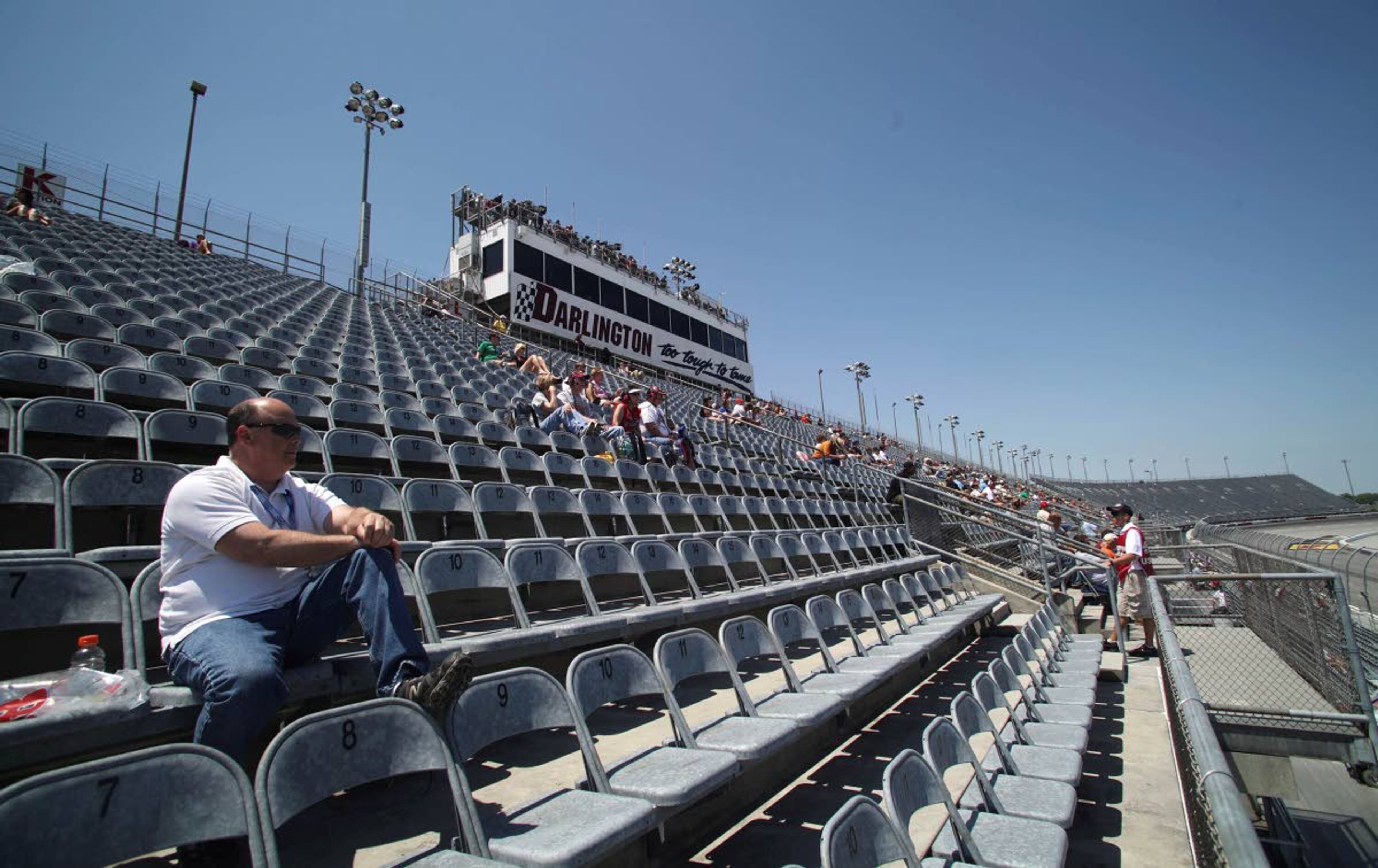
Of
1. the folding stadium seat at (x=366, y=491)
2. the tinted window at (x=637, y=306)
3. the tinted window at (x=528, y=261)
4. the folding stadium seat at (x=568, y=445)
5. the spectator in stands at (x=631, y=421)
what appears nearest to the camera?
the folding stadium seat at (x=366, y=491)

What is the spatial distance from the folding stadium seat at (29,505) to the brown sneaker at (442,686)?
1.40 m

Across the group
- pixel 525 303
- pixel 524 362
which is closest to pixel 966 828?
pixel 524 362

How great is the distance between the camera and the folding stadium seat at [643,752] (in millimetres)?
1972

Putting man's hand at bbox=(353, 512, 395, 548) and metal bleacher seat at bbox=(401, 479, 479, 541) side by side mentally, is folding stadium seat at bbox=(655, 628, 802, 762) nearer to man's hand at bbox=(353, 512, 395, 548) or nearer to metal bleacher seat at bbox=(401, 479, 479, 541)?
man's hand at bbox=(353, 512, 395, 548)

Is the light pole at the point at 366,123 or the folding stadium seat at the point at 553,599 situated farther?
the light pole at the point at 366,123

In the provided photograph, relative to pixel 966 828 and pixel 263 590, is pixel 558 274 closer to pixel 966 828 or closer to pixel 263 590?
pixel 263 590

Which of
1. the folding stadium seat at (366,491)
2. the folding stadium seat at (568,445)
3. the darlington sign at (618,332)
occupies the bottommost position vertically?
the folding stadium seat at (366,491)

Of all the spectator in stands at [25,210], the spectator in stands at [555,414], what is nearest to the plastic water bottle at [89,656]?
the spectator in stands at [555,414]

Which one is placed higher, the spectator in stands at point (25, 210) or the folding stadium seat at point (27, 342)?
the spectator in stands at point (25, 210)

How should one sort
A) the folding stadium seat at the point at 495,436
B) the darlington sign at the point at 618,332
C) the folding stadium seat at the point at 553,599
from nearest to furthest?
the folding stadium seat at the point at 553,599 → the folding stadium seat at the point at 495,436 → the darlington sign at the point at 618,332

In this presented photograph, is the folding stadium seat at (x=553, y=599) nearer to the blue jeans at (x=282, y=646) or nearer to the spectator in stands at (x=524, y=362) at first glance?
the blue jeans at (x=282, y=646)

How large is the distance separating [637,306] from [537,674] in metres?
26.2

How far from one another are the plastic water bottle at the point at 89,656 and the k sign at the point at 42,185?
56.2 ft

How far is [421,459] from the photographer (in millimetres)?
4945
